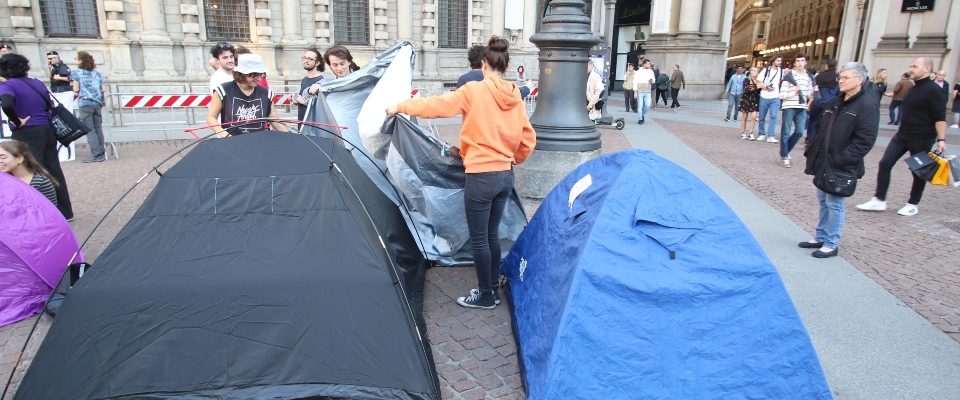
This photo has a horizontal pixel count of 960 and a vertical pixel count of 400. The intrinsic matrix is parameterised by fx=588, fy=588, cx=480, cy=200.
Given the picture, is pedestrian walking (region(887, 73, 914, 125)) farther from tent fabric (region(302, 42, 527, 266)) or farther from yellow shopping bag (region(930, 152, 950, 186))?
tent fabric (region(302, 42, 527, 266))

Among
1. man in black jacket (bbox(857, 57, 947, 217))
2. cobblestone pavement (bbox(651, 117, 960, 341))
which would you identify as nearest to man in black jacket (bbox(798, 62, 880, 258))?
cobblestone pavement (bbox(651, 117, 960, 341))

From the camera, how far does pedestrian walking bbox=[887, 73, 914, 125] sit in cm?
1392

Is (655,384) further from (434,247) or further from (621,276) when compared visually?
(434,247)

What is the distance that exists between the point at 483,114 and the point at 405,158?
859mm

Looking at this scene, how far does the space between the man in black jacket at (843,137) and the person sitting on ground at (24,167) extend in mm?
6564

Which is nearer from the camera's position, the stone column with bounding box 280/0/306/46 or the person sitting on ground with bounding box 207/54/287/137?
the person sitting on ground with bounding box 207/54/287/137

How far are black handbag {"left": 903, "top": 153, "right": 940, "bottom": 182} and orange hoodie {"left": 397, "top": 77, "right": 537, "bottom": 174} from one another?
5302 mm

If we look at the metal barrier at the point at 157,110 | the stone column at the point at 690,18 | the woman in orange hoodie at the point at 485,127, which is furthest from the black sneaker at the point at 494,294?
the stone column at the point at 690,18

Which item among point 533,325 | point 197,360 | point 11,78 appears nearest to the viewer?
point 197,360

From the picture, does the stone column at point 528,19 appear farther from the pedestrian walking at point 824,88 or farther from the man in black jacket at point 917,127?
the man in black jacket at point 917,127

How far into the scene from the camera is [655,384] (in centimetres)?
279

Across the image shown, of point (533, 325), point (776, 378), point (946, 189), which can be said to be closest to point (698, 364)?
point (776, 378)

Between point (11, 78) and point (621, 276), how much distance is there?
6559 millimetres

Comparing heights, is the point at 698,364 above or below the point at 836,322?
above
